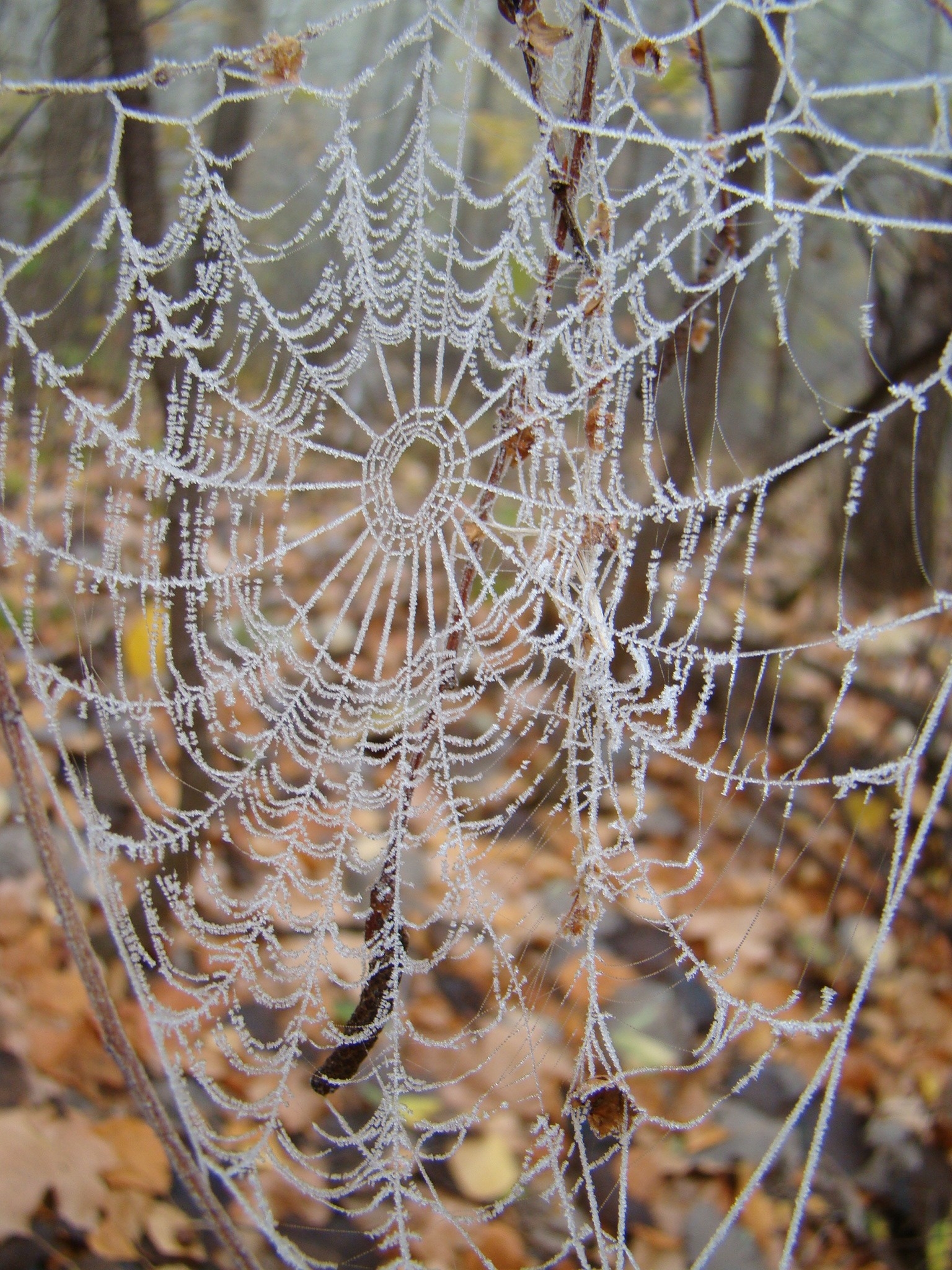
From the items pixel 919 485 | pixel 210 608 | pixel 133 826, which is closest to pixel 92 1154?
pixel 133 826

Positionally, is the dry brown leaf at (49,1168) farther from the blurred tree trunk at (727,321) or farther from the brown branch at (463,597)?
the blurred tree trunk at (727,321)

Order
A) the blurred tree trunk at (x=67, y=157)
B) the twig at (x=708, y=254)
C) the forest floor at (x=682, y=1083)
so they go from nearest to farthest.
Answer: the twig at (x=708, y=254) < the forest floor at (x=682, y=1083) < the blurred tree trunk at (x=67, y=157)

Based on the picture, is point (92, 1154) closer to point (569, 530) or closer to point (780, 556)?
point (569, 530)

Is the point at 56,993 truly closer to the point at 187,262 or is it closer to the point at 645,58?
the point at 187,262

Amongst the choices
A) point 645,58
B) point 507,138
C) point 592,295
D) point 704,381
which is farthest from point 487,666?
point 507,138

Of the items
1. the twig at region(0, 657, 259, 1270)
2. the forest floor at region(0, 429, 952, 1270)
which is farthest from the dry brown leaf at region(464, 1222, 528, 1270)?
the twig at region(0, 657, 259, 1270)

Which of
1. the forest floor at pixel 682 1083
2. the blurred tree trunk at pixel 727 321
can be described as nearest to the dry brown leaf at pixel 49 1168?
the forest floor at pixel 682 1083

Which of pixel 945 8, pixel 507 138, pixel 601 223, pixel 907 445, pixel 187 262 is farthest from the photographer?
pixel 507 138

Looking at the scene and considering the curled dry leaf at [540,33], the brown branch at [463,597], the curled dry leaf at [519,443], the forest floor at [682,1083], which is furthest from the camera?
the forest floor at [682,1083]
